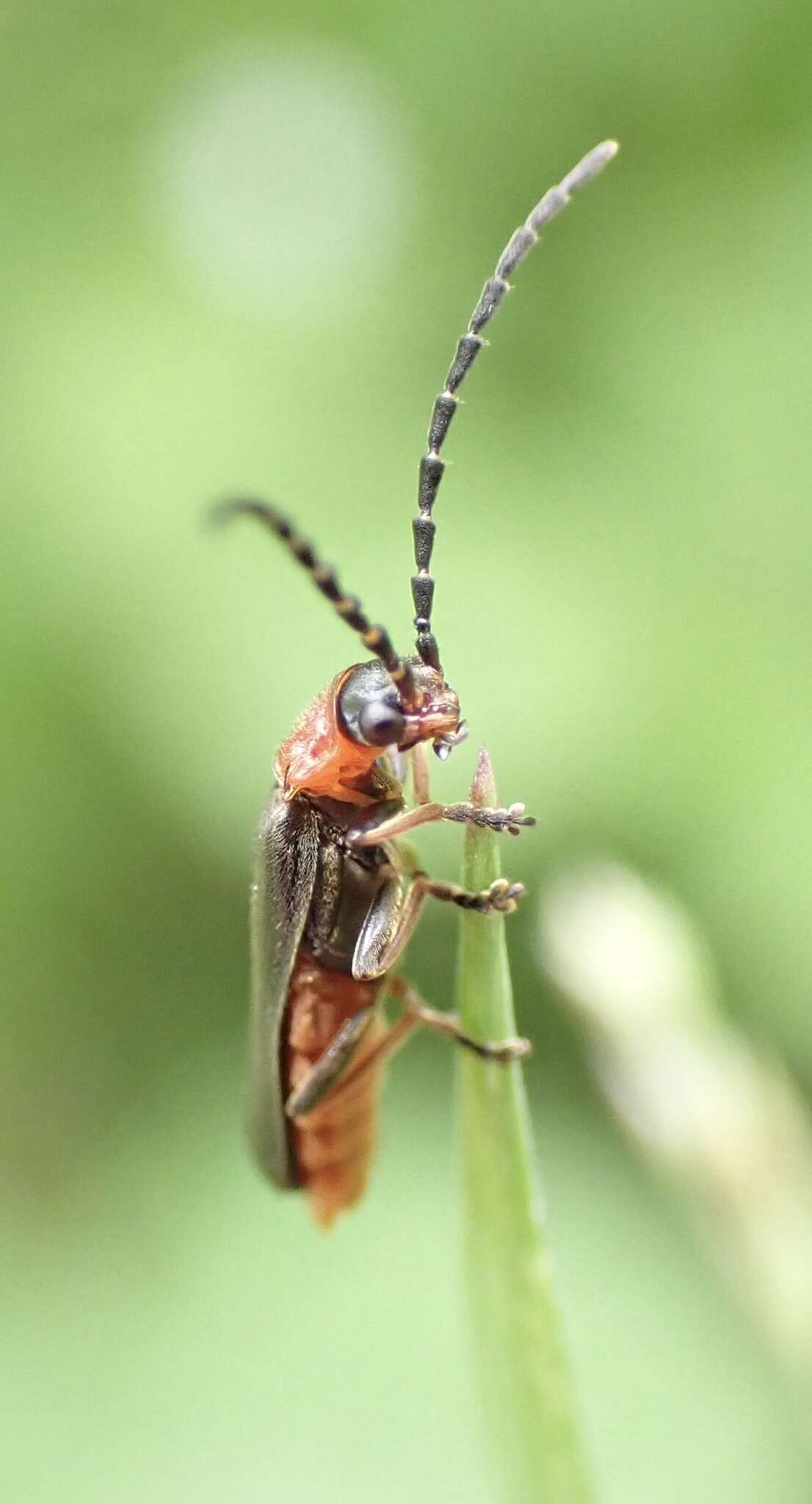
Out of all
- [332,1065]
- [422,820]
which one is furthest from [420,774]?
[332,1065]

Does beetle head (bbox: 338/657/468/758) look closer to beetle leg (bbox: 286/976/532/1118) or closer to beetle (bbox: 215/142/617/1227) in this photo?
beetle (bbox: 215/142/617/1227)

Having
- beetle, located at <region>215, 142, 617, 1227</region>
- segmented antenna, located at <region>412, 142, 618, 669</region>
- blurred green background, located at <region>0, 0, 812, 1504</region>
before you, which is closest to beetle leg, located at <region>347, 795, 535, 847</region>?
beetle, located at <region>215, 142, 617, 1227</region>

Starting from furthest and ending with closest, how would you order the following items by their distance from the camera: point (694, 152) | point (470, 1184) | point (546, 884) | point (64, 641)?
1. point (694, 152)
2. point (64, 641)
3. point (546, 884)
4. point (470, 1184)

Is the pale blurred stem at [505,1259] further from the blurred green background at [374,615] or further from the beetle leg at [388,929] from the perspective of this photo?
the blurred green background at [374,615]

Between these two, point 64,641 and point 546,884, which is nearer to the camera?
point 546,884

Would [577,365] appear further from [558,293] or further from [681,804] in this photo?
[681,804]

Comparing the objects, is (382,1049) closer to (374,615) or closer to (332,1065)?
(332,1065)

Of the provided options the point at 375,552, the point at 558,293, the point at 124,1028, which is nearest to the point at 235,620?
the point at 375,552
